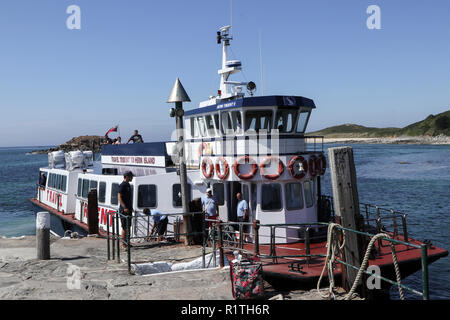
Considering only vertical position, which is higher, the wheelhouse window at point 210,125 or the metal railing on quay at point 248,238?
the wheelhouse window at point 210,125

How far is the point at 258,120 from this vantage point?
41.8 ft

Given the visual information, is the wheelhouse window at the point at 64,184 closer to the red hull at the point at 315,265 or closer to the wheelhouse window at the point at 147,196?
the wheelhouse window at the point at 147,196

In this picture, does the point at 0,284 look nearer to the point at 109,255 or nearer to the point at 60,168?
the point at 109,255

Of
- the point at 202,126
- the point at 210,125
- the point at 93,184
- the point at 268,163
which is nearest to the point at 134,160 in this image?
the point at 93,184

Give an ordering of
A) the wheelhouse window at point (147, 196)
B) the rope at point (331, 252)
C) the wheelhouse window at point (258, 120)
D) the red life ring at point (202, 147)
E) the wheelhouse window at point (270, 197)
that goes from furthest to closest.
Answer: the wheelhouse window at point (147, 196)
the red life ring at point (202, 147)
the wheelhouse window at point (258, 120)
the wheelhouse window at point (270, 197)
the rope at point (331, 252)

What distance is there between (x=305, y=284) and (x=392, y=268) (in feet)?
7.84

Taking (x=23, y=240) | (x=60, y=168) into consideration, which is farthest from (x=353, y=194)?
(x=60, y=168)

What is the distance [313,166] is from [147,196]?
6132 mm

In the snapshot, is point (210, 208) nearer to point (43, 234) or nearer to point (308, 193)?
point (308, 193)

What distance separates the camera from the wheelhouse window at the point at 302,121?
13.2 meters

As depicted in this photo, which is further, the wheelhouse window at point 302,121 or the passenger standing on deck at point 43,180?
the passenger standing on deck at point 43,180

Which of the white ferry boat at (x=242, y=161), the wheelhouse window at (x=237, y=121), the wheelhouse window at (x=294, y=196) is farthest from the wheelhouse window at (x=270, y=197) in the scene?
the wheelhouse window at (x=237, y=121)

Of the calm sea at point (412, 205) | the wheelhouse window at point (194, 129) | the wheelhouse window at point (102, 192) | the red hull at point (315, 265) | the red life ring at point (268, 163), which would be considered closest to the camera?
the red hull at point (315, 265)
